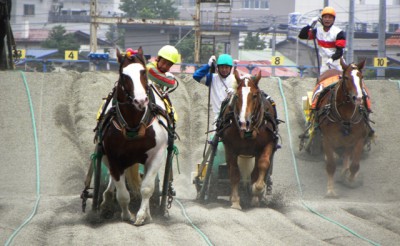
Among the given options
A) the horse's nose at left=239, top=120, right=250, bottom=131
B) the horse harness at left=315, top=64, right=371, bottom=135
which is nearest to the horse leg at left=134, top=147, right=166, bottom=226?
the horse's nose at left=239, top=120, right=250, bottom=131

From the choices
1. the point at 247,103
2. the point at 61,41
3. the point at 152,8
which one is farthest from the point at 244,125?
the point at 152,8

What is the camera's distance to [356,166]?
1496cm

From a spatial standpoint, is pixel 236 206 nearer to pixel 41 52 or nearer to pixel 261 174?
pixel 261 174

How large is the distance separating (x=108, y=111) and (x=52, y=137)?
7.36m

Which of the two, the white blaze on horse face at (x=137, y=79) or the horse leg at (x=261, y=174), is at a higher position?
the white blaze on horse face at (x=137, y=79)

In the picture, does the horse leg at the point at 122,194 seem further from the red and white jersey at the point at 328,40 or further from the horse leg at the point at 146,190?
the red and white jersey at the point at 328,40

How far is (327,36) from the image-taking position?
16.7 metres

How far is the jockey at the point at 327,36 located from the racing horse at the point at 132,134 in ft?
22.1

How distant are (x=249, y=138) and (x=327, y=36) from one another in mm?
4977

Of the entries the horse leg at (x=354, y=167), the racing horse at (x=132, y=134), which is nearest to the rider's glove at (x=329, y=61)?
the horse leg at (x=354, y=167)

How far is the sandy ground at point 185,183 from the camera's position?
9.78 metres

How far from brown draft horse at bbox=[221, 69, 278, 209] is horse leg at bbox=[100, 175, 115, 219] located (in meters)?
2.22

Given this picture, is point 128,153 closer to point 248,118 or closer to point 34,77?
point 248,118

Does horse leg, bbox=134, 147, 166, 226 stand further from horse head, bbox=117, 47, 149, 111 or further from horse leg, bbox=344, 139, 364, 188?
horse leg, bbox=344, 139, 364, 188
